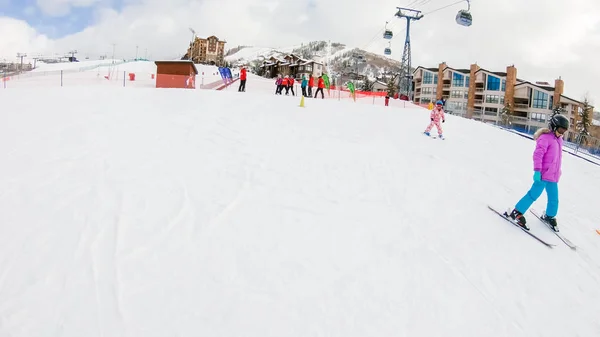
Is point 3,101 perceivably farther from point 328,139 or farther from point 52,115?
point 328,139

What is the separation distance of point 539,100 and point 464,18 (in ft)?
147

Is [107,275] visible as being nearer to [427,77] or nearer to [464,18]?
[464,18]

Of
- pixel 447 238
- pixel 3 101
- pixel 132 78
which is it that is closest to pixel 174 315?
pixel 447 238

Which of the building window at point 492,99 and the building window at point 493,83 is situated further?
the building window at point 493,83

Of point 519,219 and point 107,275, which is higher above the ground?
point 519,219

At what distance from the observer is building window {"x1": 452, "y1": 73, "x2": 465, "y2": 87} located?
6066 centimetres

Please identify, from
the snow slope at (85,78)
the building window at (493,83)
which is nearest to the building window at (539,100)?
the building window at (493,83)

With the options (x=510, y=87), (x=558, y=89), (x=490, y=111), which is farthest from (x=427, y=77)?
(x=558, y=89)

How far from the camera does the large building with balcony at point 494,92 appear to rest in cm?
5044

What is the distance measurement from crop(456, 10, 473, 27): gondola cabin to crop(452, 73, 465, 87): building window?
48.9 meters

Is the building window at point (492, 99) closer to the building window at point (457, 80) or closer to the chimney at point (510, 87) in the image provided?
the chimney at point (510, 87)

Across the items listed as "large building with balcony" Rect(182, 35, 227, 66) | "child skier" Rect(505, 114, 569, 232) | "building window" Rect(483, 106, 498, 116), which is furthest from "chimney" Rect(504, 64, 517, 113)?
"large building with balcony" Rect(182, 35, 227, 66)

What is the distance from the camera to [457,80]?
61312 mm

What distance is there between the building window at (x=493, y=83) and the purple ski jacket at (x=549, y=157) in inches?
2362
